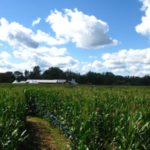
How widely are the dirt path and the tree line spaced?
2761 inches

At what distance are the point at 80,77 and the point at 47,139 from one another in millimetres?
97409

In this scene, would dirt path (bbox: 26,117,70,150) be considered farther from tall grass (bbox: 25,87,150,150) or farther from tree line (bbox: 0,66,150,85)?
tree line (bbox: 0,66,150,85)

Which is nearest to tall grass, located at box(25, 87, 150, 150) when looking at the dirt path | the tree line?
the dirt path

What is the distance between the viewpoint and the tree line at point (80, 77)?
93.8 meters

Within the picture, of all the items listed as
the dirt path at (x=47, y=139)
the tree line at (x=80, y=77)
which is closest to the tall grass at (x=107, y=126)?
the dirt path at (x=47, y=139)

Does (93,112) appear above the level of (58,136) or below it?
above

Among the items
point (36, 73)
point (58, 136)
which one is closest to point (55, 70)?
point (36, 73)

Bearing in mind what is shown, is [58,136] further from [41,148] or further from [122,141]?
[122,141]

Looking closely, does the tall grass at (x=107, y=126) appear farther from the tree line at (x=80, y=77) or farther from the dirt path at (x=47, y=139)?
the tree line at (x=80, y=77)

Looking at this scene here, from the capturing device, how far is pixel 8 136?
7.58 metres

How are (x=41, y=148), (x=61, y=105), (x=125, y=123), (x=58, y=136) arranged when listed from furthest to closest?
1. (x=61, y=105)
2. (x=58, y=136)
3. (x=41, y=148)
4. (x=125, y=123)

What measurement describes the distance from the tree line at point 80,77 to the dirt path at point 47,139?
230 feet

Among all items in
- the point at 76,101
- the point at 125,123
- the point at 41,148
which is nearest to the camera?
the point at 125,123

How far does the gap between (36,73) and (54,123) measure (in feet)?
387
